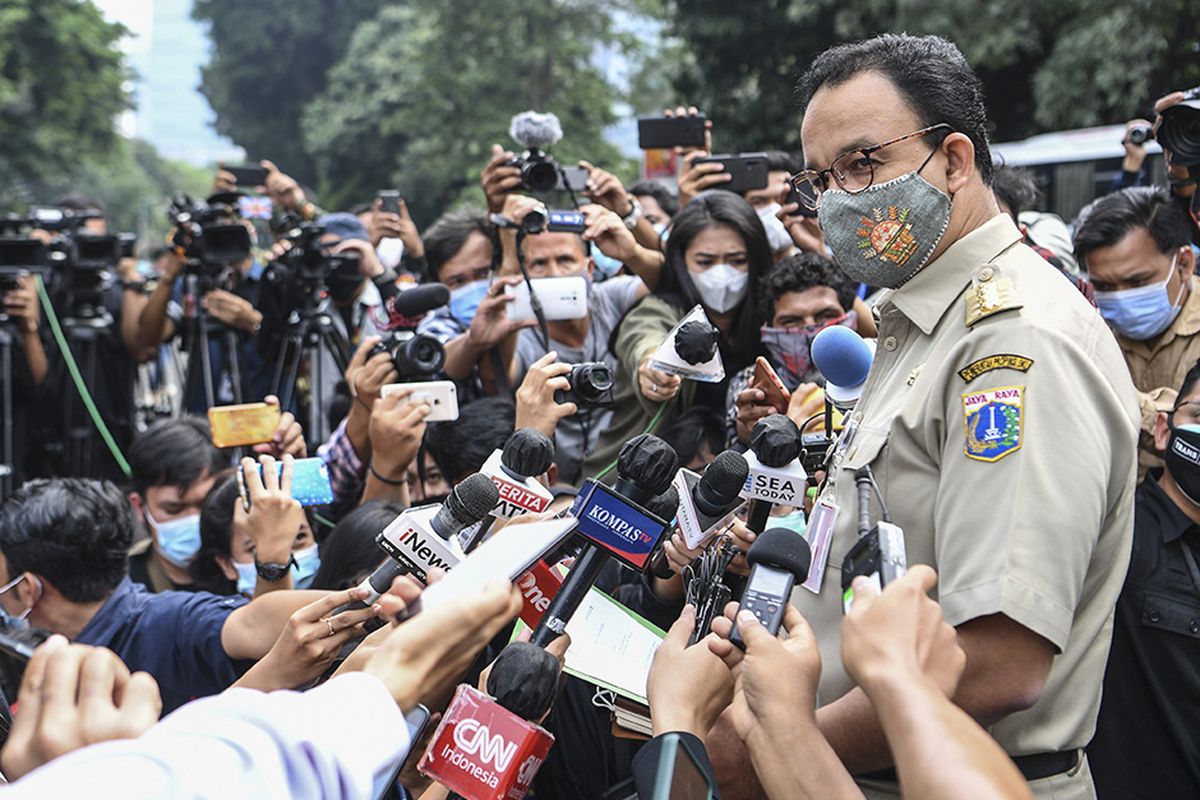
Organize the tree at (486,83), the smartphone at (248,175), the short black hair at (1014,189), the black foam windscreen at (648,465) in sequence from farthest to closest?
1. the tree at (486,83)
2. the smartphone at (248,175)
3. the short black hair at (1014,189)
4. the black foam windscreen at (648,465)

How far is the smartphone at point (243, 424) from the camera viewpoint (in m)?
3.34

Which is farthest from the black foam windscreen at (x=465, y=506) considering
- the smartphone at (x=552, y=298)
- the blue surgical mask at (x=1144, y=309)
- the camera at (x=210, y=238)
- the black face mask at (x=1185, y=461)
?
the camera at (x=210, y=238)

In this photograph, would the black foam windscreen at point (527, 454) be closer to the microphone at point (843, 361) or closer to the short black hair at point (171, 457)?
the microphone at point (843, 361)

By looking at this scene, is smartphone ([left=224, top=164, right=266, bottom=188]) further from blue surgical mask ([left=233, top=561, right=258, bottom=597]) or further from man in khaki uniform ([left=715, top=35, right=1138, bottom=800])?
man in khaki uniform ([left=715, top=35, right=1138, bottom=800])

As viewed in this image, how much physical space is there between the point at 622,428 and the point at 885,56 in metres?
2.03

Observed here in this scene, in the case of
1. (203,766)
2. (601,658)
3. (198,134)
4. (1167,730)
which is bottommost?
(198,134)

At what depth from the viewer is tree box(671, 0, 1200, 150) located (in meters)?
10.5

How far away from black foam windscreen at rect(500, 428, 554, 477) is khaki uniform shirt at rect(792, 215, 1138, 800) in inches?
18.9

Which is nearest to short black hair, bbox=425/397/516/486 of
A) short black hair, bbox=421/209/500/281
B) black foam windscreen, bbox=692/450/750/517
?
short black hair, bbox=421/209/500/281

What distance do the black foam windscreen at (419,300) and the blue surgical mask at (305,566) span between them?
805mm

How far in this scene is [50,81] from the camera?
86.4 ft

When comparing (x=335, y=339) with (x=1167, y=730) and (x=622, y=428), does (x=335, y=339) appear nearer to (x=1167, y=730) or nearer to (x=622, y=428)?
(x=622, y=428)

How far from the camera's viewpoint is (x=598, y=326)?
4.25 m

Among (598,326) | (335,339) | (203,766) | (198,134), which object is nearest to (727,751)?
(203,766)
